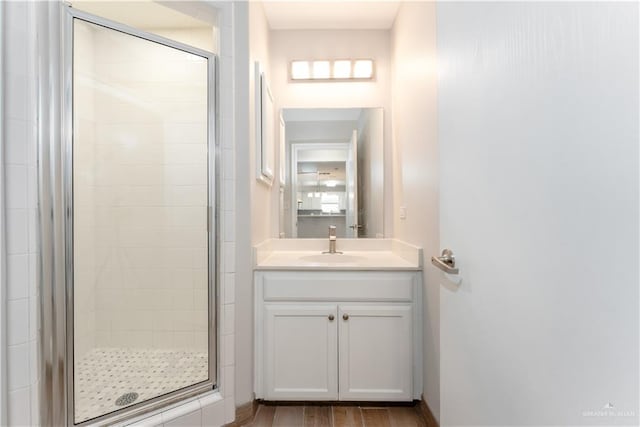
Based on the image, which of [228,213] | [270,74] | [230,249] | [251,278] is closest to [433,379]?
[251,278]

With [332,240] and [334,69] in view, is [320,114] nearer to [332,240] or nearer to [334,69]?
[334,69]

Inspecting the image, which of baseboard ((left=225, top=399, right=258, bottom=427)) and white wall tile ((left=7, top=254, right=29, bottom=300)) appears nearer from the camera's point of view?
white wall tile ((left=7, top=254, right=29, bottom=300))

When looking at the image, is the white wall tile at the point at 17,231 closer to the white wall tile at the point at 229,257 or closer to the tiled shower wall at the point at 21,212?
the tiled shower wall at the point at 21,212

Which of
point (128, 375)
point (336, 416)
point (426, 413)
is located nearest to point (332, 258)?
point (336, 416)

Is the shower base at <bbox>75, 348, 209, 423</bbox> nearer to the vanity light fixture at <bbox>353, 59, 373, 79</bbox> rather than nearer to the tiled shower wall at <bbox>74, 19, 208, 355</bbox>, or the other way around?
the tiled shower wall at <bbox>74, 19, 208, 355</bbox>

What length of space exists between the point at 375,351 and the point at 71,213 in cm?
162

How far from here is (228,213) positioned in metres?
1.59

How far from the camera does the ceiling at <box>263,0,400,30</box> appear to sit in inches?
85.5

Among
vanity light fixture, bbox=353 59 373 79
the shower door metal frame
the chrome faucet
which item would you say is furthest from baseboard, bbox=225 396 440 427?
vanity light fixture, bbox=353 59 373 79

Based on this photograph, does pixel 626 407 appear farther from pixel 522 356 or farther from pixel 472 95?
pixel 472 95

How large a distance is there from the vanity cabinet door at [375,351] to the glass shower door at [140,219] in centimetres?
73

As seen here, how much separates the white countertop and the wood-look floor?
785 mm

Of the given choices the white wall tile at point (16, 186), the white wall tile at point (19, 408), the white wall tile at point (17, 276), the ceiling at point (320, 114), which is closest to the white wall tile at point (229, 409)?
the white wall tile at point (19, 408)

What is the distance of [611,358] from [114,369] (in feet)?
7.25
